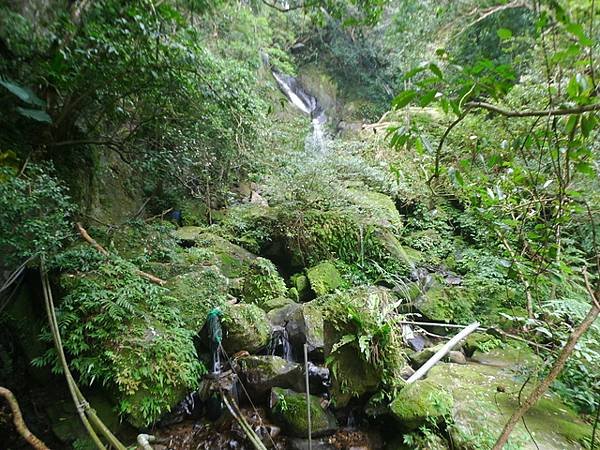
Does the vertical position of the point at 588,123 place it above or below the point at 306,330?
above

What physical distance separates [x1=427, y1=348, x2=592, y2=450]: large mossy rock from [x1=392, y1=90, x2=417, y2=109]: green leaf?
9.49 ft

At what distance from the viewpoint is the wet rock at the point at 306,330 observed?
4.25m

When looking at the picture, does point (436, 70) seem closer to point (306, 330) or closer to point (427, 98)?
point (427, 98)

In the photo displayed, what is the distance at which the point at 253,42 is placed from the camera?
30.5 feet

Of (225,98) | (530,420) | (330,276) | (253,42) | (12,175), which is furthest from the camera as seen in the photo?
(253,42)

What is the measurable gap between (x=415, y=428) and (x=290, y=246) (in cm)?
374

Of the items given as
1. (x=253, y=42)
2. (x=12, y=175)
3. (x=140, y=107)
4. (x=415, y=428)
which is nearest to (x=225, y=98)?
(x=140, y=107)

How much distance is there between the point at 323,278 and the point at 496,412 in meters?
3.07

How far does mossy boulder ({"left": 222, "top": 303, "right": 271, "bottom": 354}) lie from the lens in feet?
12.4

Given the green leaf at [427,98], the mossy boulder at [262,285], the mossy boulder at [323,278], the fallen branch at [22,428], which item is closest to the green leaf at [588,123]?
the green leaf at [427,98]

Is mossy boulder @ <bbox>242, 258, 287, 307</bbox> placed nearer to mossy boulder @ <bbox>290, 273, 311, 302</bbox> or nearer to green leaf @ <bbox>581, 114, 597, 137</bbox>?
mossy boulder @ <bbox>290, 273, 311, 302</bbox>

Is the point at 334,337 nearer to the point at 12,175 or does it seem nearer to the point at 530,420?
the point at 530,420

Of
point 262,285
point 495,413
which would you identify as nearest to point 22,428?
point 495,413

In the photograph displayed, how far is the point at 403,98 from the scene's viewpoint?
3.59 ft
